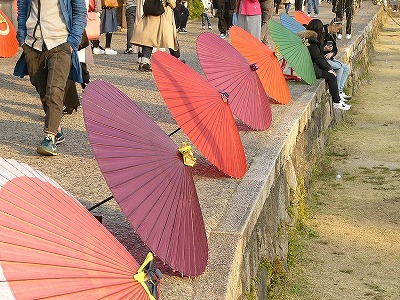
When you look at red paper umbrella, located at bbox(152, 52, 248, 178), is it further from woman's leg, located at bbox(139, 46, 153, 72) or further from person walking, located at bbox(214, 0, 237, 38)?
person walking, located at bbox(214, 0, 237, 38)

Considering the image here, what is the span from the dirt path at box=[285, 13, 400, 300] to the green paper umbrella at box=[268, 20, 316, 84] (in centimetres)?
112

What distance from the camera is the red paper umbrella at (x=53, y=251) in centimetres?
268

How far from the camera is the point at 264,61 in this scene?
27.5ft

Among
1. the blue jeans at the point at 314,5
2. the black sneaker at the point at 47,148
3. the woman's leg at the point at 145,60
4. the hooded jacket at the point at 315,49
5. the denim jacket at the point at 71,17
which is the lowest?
the blue jeans at the point at 314,5

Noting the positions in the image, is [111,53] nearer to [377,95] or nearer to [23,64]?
[377,95]

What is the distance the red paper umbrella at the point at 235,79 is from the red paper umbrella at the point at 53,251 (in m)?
3.38

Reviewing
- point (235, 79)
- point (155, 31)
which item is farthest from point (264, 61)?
point (155, 31)

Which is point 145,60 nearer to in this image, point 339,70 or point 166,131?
point 339,70

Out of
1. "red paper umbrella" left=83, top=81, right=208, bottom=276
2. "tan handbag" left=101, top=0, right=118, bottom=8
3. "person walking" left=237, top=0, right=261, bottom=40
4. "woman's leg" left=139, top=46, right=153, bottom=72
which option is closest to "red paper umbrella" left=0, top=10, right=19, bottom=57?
"woman's leg" left=139, top=46, right=153, bottom=72

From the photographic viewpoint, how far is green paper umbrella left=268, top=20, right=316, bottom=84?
9508 mm

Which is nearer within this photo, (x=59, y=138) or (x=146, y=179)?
(x=146, y=179)

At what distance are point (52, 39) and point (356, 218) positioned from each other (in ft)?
10.8

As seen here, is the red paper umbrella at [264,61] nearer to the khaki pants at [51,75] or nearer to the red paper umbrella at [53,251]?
the khaki pants at [51,75]

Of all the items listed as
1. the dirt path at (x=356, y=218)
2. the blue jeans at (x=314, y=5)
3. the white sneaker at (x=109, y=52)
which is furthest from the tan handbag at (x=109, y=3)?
the blue jeans at (x=314, y=5)
